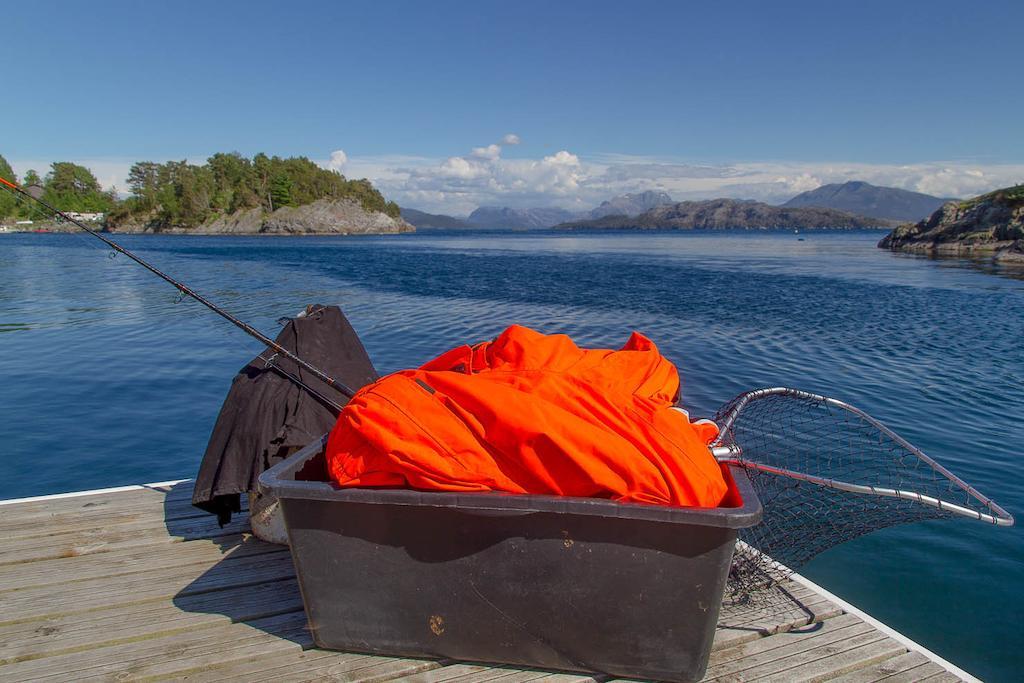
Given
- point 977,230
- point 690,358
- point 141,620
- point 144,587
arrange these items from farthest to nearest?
point 977,230, point 690,358, point 144,587, point 141,620

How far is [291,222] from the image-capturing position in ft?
408

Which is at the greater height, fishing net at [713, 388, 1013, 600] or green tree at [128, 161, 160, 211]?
green tree at [128, 161, 160, 211]

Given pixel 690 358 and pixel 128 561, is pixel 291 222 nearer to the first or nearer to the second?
pixel 690 358

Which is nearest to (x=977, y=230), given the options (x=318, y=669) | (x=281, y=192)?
(x=318, y=669)

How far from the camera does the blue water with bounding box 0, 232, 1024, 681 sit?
612 centimetres

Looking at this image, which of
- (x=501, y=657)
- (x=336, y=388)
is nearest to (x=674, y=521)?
(x=501, y=657)

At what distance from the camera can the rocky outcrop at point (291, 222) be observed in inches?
4897

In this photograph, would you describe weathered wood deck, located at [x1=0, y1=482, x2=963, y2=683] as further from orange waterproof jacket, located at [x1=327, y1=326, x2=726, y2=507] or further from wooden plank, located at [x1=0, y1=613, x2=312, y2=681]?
orange waterproof jacket, located at [x1=327, y1=326, x2=726, y2=507]

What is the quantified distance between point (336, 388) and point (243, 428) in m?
0.63

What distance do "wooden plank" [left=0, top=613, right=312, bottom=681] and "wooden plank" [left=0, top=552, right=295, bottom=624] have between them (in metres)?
0.44

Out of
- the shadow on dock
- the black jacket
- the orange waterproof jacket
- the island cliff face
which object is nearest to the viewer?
the orange waterproof jacket

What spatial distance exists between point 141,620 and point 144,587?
390 mm

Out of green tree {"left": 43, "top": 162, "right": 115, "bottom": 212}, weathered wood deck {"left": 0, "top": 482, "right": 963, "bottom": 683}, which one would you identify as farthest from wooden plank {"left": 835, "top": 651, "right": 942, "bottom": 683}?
green tree {"left": 43, "top": 162, "right": 115, "bottom": 212}

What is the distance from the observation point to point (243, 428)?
12.5 ft
